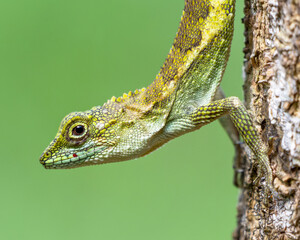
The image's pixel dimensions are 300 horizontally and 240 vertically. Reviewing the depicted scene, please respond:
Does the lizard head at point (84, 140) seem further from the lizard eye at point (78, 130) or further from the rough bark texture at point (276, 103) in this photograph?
the rough bark texture at point (276, 103)

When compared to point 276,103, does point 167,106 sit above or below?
above

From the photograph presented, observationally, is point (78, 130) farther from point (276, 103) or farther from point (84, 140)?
point (276, 103)

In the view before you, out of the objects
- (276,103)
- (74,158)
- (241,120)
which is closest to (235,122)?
(241,120)

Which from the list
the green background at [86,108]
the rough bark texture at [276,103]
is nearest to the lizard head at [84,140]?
the rough bark texture at [276,103]

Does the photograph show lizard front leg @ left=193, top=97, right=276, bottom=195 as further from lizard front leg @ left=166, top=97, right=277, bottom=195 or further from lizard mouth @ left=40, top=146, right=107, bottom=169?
lizard mouth @ left=40, top=146, right=107, bottom=169

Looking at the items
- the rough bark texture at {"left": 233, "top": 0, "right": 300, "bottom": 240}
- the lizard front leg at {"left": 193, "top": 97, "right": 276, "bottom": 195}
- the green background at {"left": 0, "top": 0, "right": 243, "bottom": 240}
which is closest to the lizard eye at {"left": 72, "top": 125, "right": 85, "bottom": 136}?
the lizard front leg at {"left": 193, "top": 97, "right": 276, "bottom": 195}

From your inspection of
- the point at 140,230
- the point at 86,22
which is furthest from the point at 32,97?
the point at 140,230
